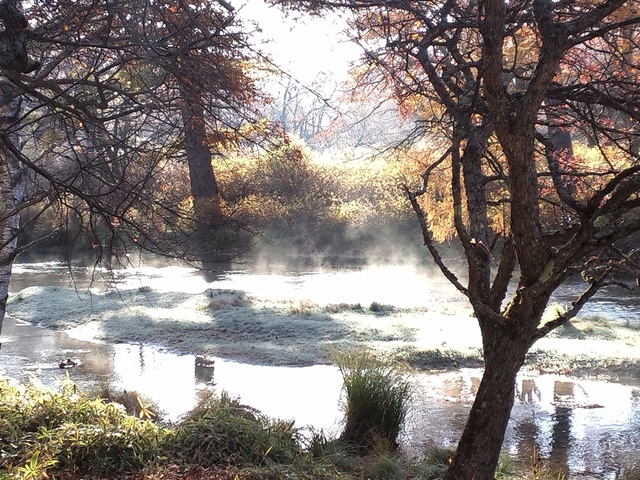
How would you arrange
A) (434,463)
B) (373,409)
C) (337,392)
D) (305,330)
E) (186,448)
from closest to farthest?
(186,448) < (434,463) < (373,409) < (337,392) < (305,330)

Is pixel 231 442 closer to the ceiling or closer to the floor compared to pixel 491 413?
closer to the floor

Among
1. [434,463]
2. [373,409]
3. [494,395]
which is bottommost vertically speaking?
[434,463]

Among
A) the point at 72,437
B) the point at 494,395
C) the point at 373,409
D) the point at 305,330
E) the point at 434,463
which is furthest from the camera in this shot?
the point at 305,330

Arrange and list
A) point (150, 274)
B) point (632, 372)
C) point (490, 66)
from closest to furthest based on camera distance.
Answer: point (490, 66), point (632, 372), point (150, 274)

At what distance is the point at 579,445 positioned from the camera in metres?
6.65

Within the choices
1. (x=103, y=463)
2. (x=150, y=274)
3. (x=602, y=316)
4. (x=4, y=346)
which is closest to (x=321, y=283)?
(x=150, y=274)

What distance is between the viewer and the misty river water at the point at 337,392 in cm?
665

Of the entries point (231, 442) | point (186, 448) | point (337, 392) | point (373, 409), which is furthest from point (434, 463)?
point (337, 392)

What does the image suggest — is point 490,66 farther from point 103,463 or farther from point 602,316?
point 602,316

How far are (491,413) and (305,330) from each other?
792 centimetres

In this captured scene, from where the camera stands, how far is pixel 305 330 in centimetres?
1155

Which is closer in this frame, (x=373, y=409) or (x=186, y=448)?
(x=186, y=448)

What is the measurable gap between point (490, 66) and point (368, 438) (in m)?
3.89

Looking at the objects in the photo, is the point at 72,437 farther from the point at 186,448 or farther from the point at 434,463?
the point at 434,463
